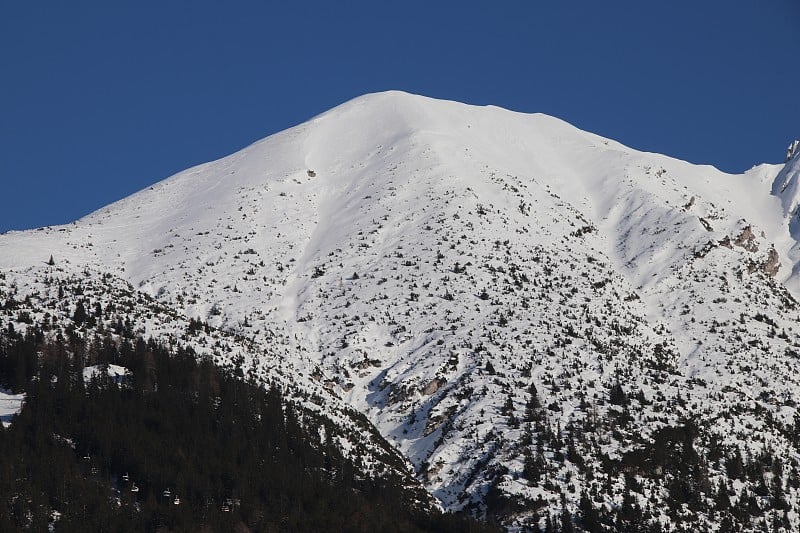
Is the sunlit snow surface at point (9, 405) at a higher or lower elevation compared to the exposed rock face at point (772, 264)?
lower

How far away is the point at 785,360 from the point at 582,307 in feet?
72.9

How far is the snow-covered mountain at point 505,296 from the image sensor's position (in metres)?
96.2

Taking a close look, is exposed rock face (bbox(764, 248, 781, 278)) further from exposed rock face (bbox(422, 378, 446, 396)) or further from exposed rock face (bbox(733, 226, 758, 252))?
exposed rock face (bbox(422, 378, 446, 396))

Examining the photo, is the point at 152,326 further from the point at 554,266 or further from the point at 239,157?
the point at 239,157

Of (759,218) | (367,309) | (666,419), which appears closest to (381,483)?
(666,419)

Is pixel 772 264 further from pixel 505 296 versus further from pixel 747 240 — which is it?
pixel 505 296

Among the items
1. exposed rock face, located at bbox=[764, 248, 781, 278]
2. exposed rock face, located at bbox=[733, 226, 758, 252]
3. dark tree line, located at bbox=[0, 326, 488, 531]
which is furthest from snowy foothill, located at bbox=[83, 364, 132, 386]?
exposed rock face, located at bbox=[733, 226, 758, 252]

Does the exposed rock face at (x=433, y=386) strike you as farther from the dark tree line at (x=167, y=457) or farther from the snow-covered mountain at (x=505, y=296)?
the dark tree line at (x=167, y=457)

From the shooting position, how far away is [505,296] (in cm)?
12719

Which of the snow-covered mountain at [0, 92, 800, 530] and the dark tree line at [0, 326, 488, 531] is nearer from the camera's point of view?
the dark tree line at [0, 326, 488, 531]

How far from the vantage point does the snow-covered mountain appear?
96250mm

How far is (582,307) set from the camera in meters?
126

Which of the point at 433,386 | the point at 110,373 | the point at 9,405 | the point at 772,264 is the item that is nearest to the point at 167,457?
the point at 110,373

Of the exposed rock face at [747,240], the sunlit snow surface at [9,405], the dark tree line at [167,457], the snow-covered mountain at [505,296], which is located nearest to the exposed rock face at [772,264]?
the snow-covered mountain at [505,296]
